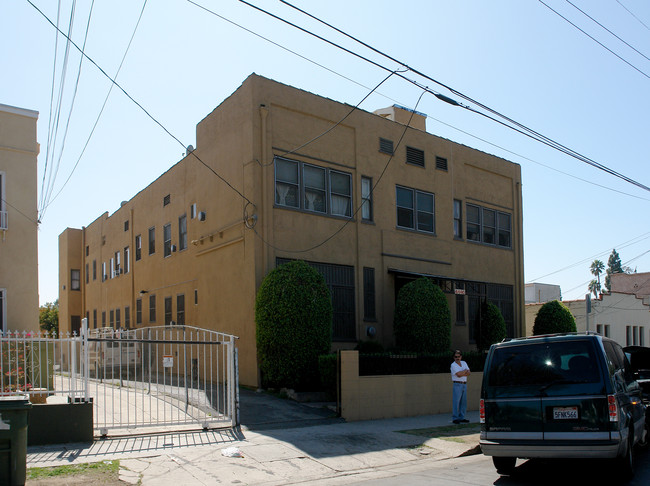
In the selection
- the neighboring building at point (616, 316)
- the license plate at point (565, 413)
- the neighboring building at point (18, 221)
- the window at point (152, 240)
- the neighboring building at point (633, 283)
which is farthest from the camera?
the neighboring building at point (633, 283)

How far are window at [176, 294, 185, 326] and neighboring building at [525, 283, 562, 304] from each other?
80.4 ft

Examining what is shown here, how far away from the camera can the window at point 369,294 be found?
59.8ft

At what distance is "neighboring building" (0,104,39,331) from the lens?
13977 millimetres

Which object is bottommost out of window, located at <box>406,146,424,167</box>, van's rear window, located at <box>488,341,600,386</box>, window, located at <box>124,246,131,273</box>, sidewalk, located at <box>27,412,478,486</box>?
sidewalk, located at <box>27,412,478,486</box>

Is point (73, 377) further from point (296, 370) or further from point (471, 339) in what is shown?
point (471, 339)

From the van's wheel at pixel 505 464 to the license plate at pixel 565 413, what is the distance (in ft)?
3.51

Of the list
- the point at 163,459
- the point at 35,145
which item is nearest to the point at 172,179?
the point at 35,145

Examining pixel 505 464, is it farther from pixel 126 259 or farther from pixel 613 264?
pixel 613 264

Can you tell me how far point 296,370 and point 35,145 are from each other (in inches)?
314

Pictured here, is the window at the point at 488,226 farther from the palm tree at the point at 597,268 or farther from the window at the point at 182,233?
the palm tree at the point at 597,268

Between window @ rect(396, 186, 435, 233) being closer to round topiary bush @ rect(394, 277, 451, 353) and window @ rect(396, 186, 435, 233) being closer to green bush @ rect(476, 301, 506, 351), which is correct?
round topiary bush @ rect(394, 277, 451, 353)

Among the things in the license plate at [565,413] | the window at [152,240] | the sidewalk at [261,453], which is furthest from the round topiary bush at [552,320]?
the license plate at [565,413]

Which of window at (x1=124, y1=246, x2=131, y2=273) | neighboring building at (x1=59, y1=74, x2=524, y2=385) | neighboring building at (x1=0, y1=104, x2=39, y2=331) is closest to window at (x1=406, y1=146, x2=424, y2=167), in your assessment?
neighboring building at (x1=59, y1=74, x2=524, y2=385)

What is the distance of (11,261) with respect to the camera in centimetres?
1409
